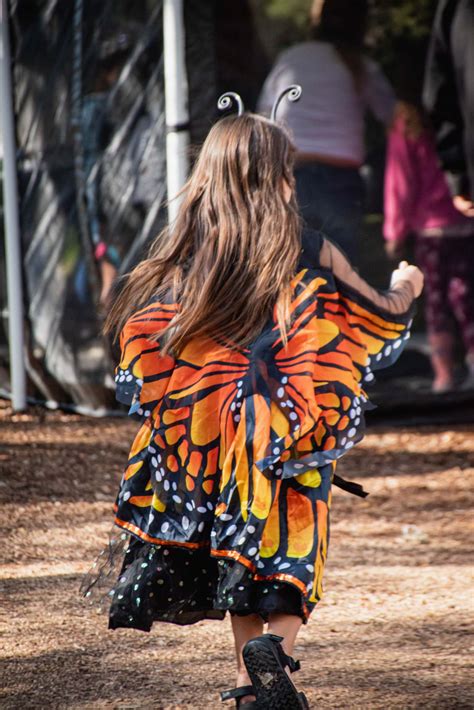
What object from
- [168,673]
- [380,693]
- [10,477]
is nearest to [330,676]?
[380,693]

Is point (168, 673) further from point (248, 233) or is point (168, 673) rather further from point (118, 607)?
point (248, 233)

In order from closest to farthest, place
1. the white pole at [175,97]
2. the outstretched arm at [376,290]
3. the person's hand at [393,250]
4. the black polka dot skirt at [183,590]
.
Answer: the black polka dot skirt at [183,590] → the outstretched arm at [376,290] → the white pole at [175,97] → the person's hand at [393,250]

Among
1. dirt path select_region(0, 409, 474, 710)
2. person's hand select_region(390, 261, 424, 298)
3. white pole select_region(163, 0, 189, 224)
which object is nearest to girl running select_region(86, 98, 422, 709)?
person's hand select_region(390, 261, 424, 298)

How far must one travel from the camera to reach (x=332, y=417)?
2.74 metres

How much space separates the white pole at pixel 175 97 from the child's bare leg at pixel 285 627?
3.05 m

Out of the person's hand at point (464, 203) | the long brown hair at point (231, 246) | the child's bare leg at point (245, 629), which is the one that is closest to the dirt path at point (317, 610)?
the child's bare leg at point (245, 629)

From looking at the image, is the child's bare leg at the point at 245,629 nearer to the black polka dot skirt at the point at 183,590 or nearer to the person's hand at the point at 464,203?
the black polka dot skirt at the point at 183,590

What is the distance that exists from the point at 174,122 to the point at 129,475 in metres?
2.98

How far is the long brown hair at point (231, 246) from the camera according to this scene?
8.89 ft

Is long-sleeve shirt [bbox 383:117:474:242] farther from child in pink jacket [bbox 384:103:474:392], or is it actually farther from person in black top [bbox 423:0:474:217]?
person in black top [bbox 423:0:474:217]

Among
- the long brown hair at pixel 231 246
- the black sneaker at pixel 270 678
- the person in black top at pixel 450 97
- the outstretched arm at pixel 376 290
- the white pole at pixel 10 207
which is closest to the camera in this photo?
the black sneaker at pixel 270 678

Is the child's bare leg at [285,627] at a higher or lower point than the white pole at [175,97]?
lower

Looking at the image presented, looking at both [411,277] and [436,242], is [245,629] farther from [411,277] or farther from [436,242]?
[436,242]

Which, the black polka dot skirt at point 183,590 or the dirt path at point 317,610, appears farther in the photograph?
the dirt path at point 317,610
